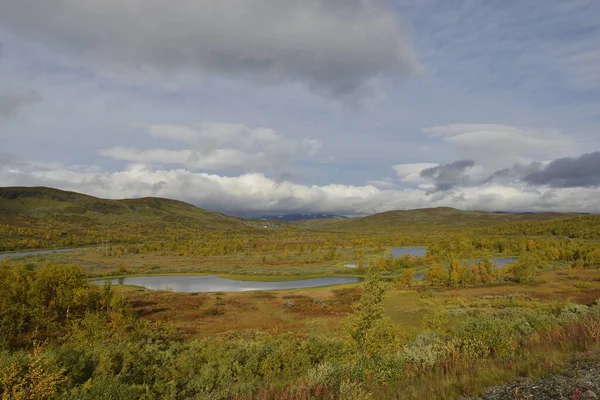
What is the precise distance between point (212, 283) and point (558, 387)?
101 meters

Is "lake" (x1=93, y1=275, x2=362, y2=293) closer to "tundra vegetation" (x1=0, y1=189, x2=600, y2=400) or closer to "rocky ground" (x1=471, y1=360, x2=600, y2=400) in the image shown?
"tundra vegetation" (x1=0, y1=189, x2=600, y2=400)

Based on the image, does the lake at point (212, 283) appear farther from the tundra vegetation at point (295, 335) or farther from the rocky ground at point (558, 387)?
the rocky ground at point (558, 387)

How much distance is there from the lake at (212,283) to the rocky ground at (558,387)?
84.7m

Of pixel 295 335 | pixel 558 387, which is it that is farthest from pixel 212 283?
pixel 558 387

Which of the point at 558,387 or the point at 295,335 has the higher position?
the point at 558,387

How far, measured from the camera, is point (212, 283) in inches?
3967

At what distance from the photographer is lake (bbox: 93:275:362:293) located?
92188 millimetres

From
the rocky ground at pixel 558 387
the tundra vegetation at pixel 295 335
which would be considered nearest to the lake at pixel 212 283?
the tundra vegetation at pixel 295 335

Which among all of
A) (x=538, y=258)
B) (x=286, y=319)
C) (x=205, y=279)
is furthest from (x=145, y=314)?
(x=538, y=258)

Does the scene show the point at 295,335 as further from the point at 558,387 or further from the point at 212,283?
the point at 212,283

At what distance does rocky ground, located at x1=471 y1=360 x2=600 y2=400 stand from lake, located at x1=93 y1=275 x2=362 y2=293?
84.7 metres

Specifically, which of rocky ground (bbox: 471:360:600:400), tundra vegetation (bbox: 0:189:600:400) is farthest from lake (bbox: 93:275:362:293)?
rocky ground (bbox: 471:360:600:400)

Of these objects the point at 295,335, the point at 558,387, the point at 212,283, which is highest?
the point at 558,387

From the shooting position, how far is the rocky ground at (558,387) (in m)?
7.84
